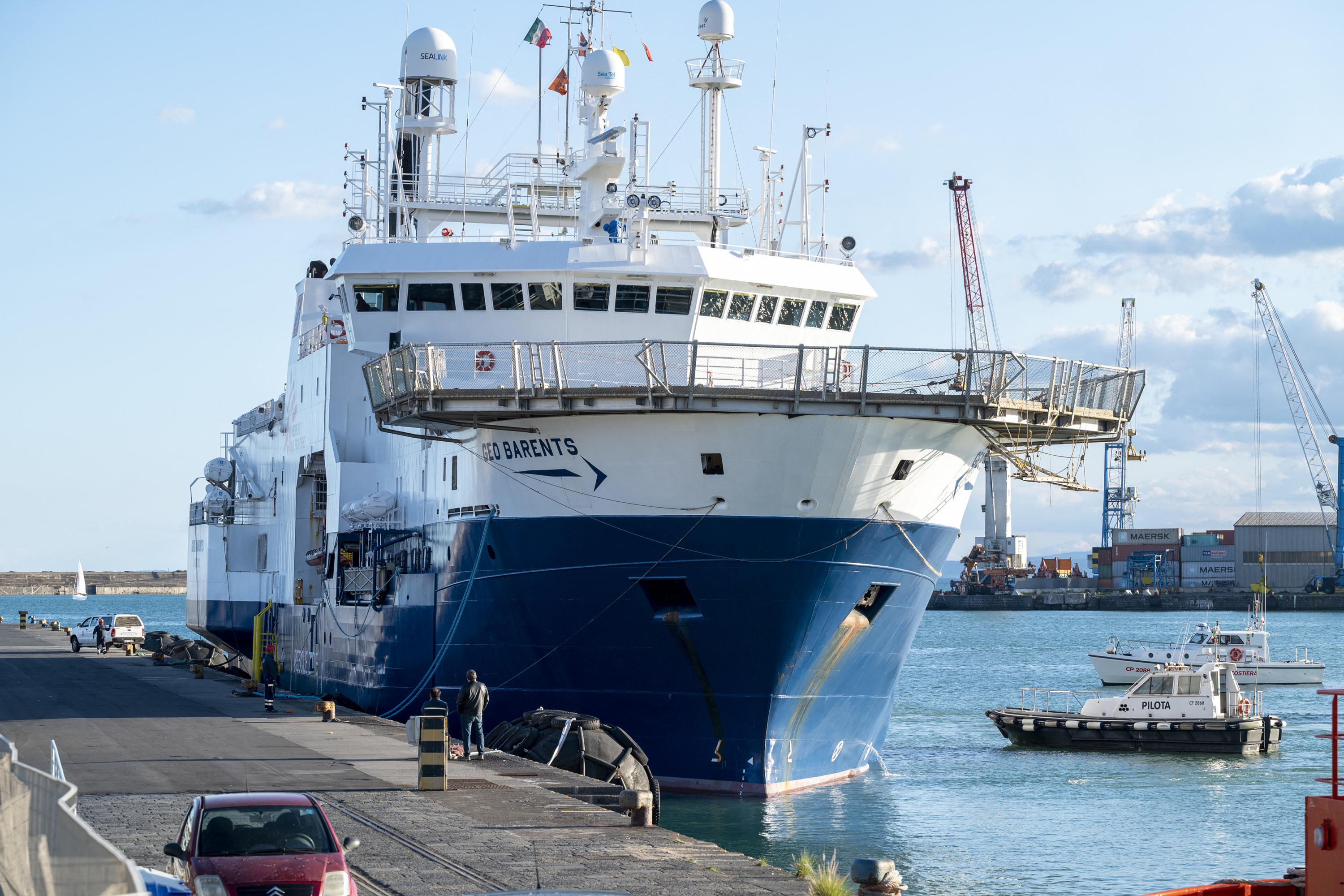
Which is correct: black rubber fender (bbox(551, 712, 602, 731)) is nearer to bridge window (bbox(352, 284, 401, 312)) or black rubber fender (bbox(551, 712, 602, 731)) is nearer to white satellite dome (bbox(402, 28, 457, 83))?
bridge window (bbox(352, 284, 401, 312))

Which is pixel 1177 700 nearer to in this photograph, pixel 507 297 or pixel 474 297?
pixel 507 297

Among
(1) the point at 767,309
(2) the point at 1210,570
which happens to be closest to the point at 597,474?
(1) the point at 767,309

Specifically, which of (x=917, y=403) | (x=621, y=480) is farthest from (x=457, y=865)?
(x=917, y=403)

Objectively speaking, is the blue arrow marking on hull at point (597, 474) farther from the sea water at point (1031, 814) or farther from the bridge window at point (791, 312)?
the bridge window at point (791, 312)

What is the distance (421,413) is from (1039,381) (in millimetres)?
9929

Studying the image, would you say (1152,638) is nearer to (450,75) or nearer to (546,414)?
(450,75)

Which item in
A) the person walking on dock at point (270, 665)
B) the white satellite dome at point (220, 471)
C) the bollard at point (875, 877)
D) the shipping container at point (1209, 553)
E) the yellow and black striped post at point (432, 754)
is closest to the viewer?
the bollard at point (875, 877)

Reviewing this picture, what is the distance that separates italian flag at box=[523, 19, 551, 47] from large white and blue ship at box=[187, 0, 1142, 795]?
4742 millimetres

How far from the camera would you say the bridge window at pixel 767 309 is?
89.0 feet

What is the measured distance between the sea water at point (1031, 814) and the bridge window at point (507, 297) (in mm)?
9271

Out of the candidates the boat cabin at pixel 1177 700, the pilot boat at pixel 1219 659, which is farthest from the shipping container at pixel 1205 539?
the boat cabin at pixel 1177 700

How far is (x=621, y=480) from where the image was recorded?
23.3 metres

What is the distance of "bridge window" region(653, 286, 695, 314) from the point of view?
2628cm

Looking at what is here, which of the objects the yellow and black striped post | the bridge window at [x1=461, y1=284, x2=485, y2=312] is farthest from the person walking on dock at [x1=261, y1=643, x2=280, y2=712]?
the yellow and black striped post
